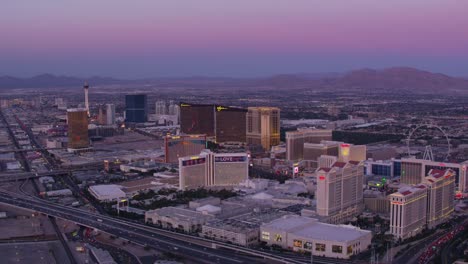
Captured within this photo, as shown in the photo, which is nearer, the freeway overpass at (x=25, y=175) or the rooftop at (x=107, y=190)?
the rooftop at (x=107, y=190)

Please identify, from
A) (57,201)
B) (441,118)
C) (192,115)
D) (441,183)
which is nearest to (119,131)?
(192,115)

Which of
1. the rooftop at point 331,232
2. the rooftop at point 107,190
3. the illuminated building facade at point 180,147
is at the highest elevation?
the illuminated building facade at point 180,147

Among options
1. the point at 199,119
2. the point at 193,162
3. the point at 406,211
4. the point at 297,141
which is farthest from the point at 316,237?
the point at 199,119

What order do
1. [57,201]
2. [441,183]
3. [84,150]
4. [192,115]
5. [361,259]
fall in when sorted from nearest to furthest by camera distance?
[361,259] < [441,183] < [57,201] < [84,150] < [192,115]

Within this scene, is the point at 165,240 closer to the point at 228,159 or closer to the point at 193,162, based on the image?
the point at 193,162

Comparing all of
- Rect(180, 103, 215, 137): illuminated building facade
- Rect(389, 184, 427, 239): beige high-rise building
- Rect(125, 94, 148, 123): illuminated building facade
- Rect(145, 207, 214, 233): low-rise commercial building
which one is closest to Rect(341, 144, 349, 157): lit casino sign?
Rect(389, 184, 427, 239): beige high-rise building

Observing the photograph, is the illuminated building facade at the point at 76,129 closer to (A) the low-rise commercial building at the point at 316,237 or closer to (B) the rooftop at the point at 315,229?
(B) the rooftop at the point at 315,229

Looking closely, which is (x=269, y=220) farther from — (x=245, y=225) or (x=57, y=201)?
(x=57, y=201)

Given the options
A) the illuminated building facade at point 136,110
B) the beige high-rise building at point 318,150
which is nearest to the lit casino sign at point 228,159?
the beige high-rise building at point 318,150
